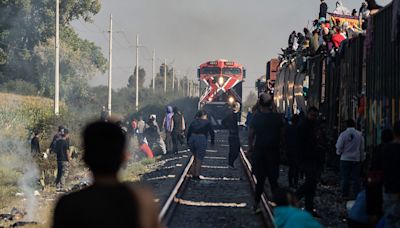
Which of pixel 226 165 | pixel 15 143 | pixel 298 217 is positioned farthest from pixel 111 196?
pixel 15 143

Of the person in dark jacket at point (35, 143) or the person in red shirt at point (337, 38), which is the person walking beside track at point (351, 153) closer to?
the person in red shirt at point (337, 38)

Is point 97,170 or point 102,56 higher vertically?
point 102,56

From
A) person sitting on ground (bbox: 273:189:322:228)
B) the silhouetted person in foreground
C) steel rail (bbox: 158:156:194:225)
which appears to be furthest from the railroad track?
the silhouetted person in foreground

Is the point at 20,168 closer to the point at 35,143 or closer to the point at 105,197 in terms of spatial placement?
the point at 35,143

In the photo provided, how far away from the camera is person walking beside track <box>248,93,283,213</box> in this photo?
12102 millimetres

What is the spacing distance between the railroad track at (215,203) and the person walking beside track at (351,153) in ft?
5.00

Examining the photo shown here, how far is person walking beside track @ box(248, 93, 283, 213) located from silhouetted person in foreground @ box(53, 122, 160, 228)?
785cm

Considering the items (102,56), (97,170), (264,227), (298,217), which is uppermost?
(102,56)

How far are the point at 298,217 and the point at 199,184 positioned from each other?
489 inches

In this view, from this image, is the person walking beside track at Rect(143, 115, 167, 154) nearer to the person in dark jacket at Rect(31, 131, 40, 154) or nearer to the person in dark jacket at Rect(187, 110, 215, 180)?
the person in dark jacket at Rect(31, 131, 40, 154)

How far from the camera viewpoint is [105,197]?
4.13m

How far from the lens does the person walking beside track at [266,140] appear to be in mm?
12102

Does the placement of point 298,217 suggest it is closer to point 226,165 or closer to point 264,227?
point 264,227

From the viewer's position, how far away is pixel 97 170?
14.0 feet
